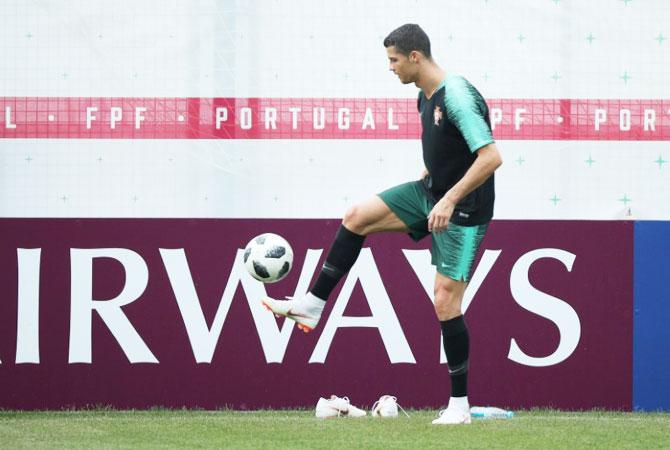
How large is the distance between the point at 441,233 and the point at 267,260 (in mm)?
906

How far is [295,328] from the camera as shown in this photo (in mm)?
8406

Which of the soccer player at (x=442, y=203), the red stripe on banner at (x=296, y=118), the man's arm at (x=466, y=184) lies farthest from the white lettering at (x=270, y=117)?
the man's arm at (x=466, y=184)

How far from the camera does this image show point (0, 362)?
8430 millimetres

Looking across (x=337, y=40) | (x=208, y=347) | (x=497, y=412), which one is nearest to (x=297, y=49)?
(x=337, y=40)

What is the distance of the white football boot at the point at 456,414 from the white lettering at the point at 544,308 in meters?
1.73

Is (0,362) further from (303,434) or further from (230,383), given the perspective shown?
(303,434)

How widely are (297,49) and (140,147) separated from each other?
1149 mm

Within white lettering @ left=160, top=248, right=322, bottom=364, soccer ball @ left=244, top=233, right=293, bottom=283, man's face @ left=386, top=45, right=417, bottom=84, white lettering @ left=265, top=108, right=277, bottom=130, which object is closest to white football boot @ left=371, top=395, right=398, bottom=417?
soccer ball @ left=244, top=233, right=293, bottom=283

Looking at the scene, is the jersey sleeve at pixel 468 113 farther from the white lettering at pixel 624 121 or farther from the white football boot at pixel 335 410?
the white lettering at pixel 624 121

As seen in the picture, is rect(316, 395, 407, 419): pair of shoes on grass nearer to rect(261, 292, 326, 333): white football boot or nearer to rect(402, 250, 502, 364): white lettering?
rect(261, 292, 326, 333): white football boot

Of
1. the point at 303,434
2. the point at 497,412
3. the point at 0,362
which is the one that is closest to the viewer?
the point at 303,434

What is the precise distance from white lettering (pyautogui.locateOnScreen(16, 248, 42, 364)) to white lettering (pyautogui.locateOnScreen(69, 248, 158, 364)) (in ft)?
0.69

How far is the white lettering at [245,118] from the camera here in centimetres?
855

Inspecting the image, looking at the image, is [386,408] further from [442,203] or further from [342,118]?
[342,118]
